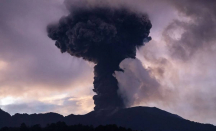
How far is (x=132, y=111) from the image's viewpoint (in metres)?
119

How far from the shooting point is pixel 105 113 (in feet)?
358

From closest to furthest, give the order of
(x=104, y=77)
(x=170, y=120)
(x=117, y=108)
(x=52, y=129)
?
(x=52, y=129)
(x=104, y=77)
(x=117, y=108)
(x=170, y=120)

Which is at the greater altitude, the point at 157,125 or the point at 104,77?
the point at 104,77

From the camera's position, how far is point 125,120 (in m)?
112

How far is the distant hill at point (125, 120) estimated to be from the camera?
363 feet

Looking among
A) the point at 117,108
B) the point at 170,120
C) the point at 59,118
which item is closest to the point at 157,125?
the point at 170,120

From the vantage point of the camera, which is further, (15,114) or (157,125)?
(15,114)

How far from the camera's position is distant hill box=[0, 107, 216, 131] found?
4360 inches

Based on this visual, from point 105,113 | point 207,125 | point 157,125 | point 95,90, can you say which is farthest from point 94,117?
point 207,125

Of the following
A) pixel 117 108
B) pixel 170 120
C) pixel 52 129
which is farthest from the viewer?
pixel 170 120

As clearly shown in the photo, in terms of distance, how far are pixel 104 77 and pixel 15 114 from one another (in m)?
40.5

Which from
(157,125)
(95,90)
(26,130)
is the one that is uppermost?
(95,90)

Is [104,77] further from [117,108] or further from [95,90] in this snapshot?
[117,108]

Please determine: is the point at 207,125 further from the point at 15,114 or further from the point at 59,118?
the point at 15,114
